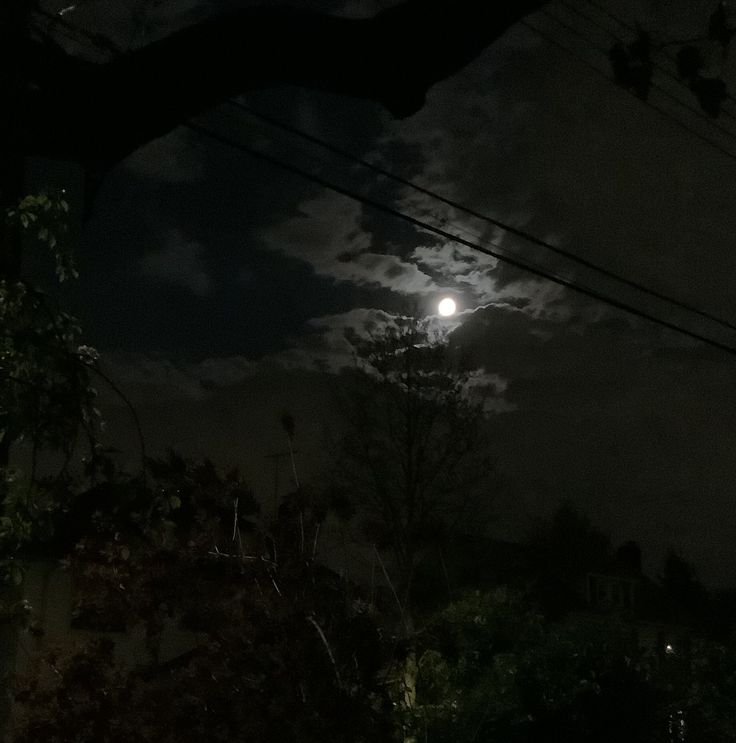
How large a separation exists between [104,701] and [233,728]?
8.33 ft

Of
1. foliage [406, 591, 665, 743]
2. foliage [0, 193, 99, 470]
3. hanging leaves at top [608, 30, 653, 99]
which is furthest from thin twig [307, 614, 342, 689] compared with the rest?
hanging leaves at top [608, 30, 653, 99]

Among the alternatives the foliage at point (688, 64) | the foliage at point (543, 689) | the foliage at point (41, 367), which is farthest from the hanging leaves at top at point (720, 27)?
the foliage at point (543, 689)

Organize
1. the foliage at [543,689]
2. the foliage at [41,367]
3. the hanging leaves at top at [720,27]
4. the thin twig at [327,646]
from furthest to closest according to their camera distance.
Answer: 1. the foliage at [543,689]
2. the thin twig at [327,646]
3. the foliage at [41,367]
4. the hanging leaves at top at [720,27]

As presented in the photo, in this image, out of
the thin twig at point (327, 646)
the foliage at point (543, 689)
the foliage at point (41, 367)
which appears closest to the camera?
the foliage at point (41, 367)

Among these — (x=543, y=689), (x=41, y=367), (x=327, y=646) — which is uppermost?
(x=41, y=367)

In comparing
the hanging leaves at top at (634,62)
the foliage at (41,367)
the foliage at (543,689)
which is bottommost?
the foliage at (543,689)

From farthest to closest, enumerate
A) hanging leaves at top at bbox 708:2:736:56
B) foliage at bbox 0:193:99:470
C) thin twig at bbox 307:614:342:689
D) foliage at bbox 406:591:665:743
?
foliage at bbox 406:591:665:743 → thin twig at bbox 307:614:342:689 → foliage at bbox 0:193:99:470 → hanging leaves at top at bbox 708:2:736:56

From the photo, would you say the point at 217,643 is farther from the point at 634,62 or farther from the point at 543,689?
the point at 634,62

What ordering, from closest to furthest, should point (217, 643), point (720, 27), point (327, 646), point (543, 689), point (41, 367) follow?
1. point (720, 27)
2. point (41, 367)
3. point (327, 646)
4. point (217, 643)
5. point (543, 689)

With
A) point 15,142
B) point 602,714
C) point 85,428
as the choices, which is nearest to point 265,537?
point 602,714

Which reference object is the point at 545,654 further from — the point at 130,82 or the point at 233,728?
the point at 130,82

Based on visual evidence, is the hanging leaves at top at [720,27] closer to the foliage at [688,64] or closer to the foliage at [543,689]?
the foliage at [688,64]

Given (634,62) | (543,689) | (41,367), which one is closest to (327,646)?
(543,689)

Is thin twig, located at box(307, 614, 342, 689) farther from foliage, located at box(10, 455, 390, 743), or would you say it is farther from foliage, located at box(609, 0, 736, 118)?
foliage, located at box(609, 0, 736, 118)
